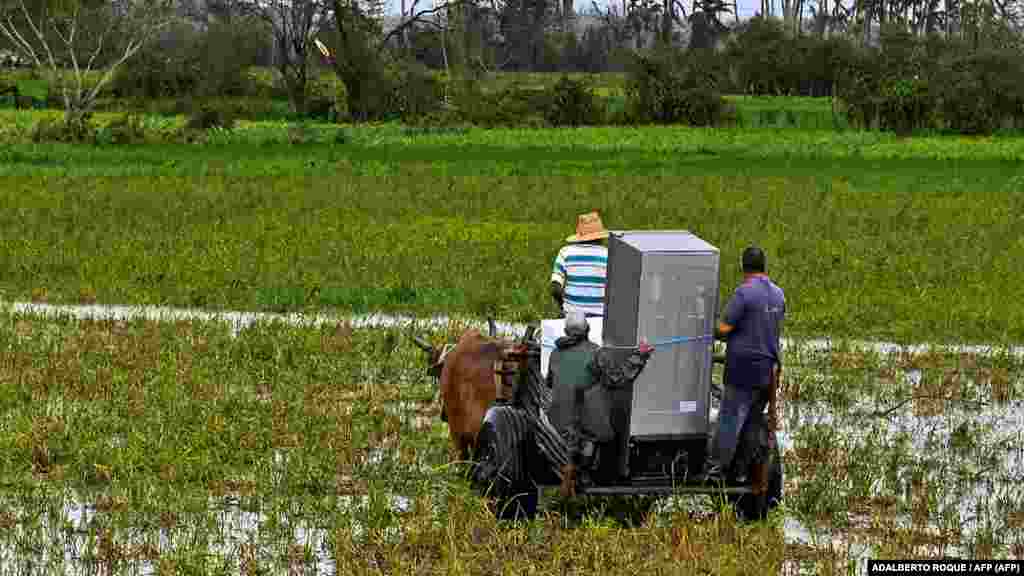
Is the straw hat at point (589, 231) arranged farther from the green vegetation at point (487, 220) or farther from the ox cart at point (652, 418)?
the green vegetation at point (487, 220)

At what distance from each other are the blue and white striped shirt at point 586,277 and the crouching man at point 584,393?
46.4 inches

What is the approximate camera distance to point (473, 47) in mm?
94250

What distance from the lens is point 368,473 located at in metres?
10.2

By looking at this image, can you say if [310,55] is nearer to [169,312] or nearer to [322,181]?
[322,181]

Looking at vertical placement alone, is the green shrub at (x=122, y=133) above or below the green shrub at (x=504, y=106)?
below

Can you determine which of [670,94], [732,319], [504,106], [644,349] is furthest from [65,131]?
[644,349]

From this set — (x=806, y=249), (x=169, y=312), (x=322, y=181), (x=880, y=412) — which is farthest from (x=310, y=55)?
(x=880, y=412)

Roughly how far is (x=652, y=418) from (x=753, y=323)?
754 mm

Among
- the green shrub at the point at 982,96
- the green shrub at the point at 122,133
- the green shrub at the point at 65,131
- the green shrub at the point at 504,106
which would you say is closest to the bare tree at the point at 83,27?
the green shrub at the point at 65,131

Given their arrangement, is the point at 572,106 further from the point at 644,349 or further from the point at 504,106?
→ the point at 644,349

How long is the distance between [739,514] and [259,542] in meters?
2.63

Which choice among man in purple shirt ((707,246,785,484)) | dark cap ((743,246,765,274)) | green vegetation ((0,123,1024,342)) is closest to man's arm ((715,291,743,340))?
man in purple shirt ((707,246,785,484))

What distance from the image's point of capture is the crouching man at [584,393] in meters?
8.34
